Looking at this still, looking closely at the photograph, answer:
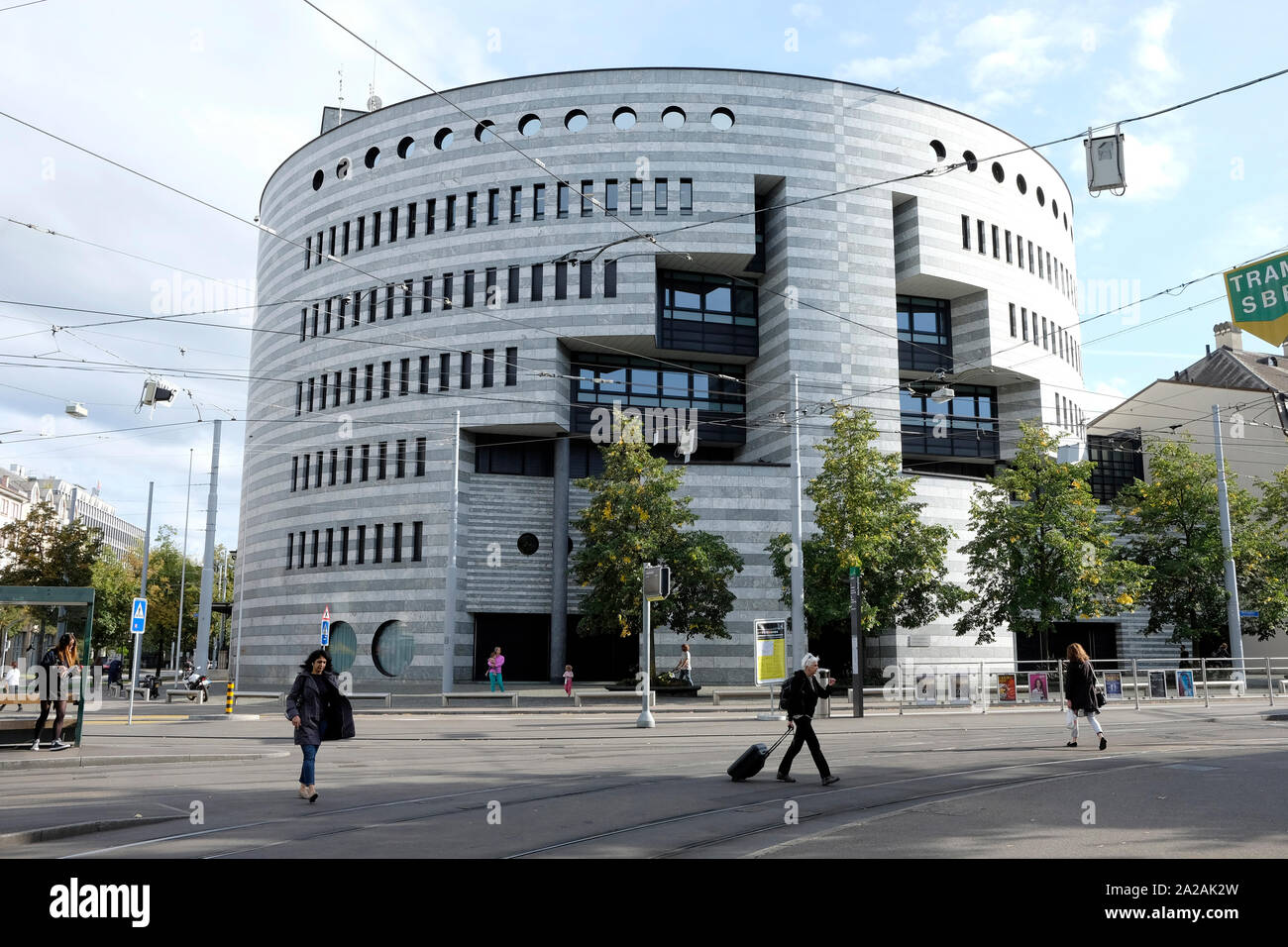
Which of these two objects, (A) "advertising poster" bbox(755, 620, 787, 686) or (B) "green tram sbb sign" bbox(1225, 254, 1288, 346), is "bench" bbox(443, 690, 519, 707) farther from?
(B) "green tram sbb sign" bbox(1225, 254, 1288, 346)

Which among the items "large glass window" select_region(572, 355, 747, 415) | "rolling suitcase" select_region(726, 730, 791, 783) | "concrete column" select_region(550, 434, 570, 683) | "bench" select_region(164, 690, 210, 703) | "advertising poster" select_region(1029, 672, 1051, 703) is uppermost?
→ "large glass window" select_region(572, 355, 747, 415)

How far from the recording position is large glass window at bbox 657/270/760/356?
43.0m

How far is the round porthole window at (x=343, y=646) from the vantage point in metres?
42.1

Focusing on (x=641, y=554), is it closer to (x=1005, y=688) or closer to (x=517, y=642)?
(x=1005, y=688)

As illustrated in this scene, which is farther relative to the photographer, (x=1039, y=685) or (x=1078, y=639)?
(x=1078, y=639)

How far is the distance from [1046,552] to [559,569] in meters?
19.9

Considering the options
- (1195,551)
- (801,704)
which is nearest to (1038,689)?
(1195,551)

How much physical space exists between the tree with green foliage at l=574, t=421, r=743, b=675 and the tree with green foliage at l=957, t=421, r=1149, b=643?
9.43 m

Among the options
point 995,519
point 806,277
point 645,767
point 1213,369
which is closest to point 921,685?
point 995,519

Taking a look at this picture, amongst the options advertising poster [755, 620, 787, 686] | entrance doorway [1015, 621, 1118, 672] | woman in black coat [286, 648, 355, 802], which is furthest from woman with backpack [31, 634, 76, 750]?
entrance doorway [1015, 621, 1118, 672]

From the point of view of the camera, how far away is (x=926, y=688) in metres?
27.8

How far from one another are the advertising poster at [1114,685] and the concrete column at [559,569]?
70.2 feet

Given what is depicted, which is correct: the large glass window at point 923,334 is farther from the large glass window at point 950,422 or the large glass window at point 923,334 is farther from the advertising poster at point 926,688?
the advertising poster at point 926,688

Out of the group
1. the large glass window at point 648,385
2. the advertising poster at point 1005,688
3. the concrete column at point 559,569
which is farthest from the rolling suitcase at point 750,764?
the large glass window at point 648,385
